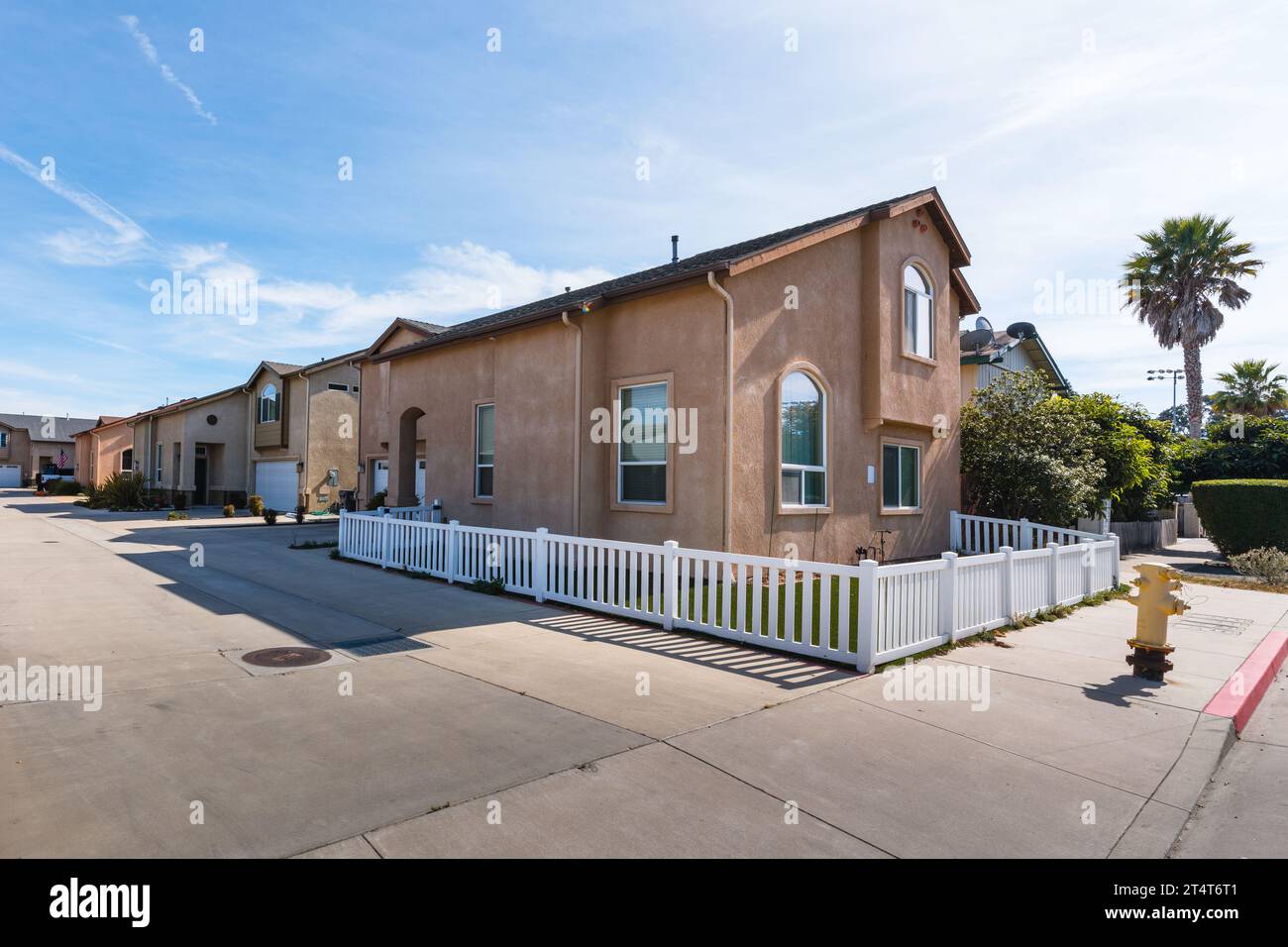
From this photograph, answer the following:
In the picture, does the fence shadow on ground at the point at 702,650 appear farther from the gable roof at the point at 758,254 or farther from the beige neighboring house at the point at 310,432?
the beige neighboring house at the point at 310,432

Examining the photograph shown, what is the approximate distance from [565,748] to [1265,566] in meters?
14.7

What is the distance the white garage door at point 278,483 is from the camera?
28.6 metres

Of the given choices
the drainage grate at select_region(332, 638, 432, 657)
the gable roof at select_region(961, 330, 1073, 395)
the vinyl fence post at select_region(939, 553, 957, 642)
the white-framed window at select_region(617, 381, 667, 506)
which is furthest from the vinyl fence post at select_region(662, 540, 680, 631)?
the gable roof at select_region(961, 330, 1073, 395)

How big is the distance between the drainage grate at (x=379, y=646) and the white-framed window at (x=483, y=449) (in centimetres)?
698

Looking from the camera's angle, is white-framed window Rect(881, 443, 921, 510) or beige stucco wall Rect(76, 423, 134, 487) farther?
beige stucco wall Rect(76, 423, 134, 487)

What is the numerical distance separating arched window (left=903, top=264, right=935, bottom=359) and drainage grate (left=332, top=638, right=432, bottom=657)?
10.2 metres

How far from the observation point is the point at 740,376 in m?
10.3

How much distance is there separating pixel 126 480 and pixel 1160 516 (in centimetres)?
3760

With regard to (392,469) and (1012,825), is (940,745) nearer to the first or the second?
(1012,825)

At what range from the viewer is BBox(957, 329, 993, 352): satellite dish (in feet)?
66.1

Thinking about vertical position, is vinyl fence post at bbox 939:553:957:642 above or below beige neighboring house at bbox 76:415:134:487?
below

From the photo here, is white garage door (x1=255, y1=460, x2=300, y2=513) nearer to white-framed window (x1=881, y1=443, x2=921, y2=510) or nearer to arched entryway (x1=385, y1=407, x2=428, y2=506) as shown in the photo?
arched entryway (x1=385, y1=407, x2=428, y2=506)

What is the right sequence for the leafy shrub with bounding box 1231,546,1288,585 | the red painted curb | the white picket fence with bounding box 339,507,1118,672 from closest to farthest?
the red painted curb, the white picket fence with bounding box 339,507,1118,672, the leafy shrub with bounding box 1231,546,1288,585
